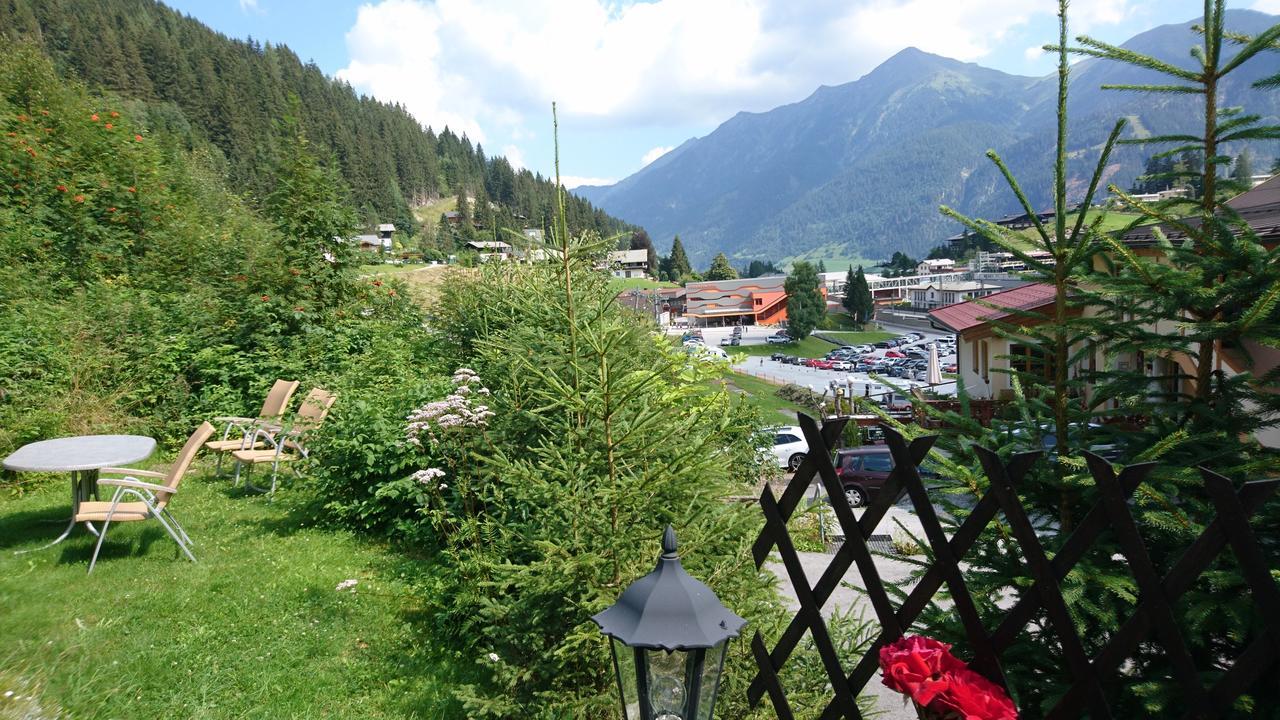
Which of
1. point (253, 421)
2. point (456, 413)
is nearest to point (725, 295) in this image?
point (253, 421)

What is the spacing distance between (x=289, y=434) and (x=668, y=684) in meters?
7.16

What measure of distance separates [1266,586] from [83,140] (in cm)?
1622

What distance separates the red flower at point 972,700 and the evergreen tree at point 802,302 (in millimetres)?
86242

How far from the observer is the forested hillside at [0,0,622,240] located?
73.6 meters

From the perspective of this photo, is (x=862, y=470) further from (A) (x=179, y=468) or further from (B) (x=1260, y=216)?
(A) (x=179, y=468)

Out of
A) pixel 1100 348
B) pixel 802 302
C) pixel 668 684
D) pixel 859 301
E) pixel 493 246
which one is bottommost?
pixel 859 301

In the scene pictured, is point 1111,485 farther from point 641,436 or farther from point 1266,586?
point 641,436

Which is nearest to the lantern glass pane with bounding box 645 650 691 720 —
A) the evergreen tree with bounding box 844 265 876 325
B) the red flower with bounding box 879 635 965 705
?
the red flower with bounding box 879 635 965 705

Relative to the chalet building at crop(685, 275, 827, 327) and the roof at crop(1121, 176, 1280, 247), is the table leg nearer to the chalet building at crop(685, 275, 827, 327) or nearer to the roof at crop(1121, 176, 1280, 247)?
the roof at crop(1121, 176, 1280, 247)

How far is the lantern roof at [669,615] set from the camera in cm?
201

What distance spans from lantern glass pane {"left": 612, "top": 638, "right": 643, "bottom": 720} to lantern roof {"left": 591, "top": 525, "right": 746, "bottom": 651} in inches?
4.6

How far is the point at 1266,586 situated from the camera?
161cm

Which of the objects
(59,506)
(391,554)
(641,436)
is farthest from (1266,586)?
(59,506)

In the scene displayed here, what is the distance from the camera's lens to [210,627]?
461cm
